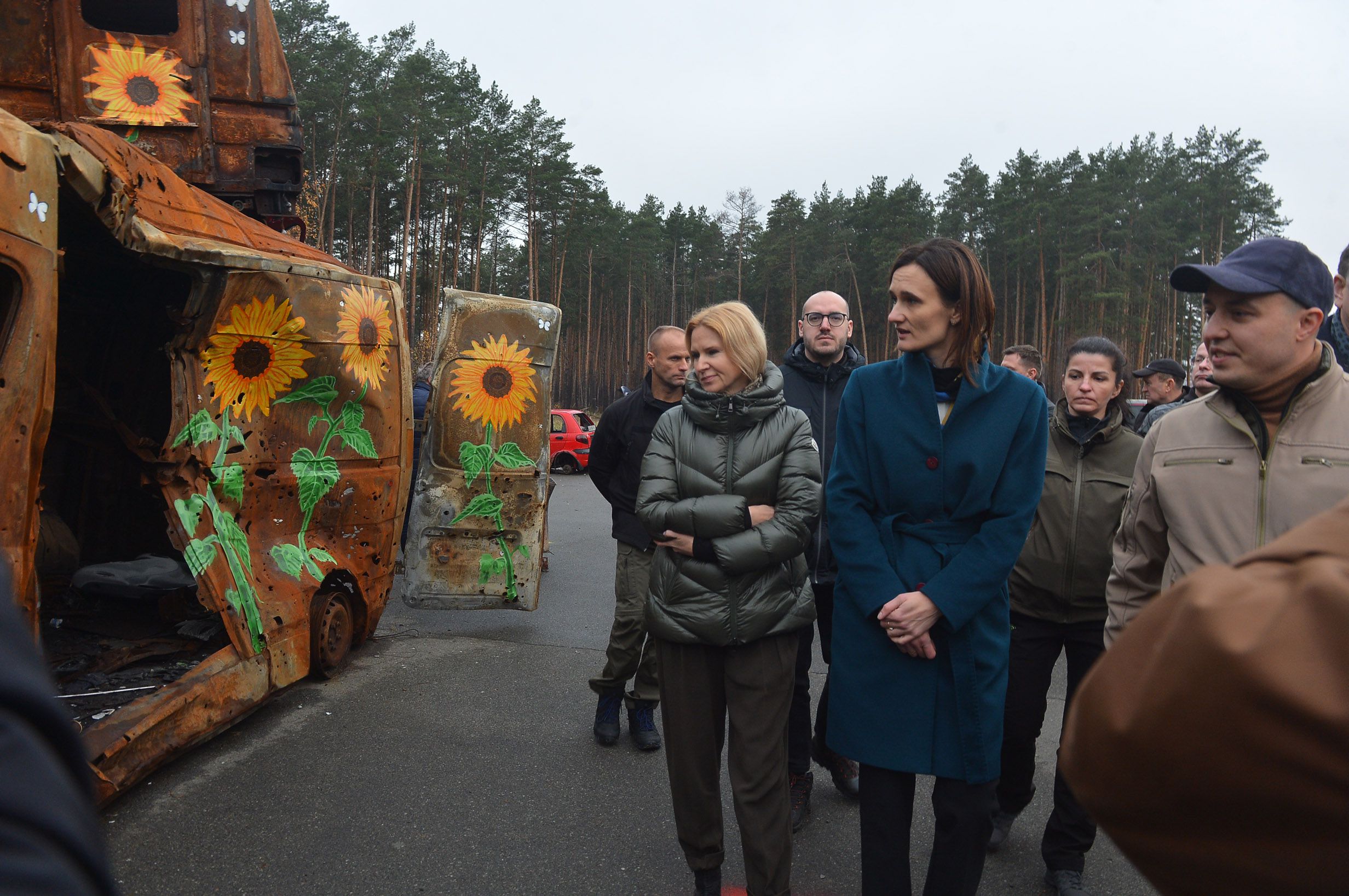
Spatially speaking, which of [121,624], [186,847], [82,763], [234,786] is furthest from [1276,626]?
[121,624]

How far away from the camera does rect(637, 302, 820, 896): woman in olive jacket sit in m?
2.97

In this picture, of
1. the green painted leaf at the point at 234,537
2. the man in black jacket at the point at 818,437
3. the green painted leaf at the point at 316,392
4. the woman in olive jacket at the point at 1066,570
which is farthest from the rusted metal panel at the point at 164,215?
the woman in olive jacket at the point at 1066,570

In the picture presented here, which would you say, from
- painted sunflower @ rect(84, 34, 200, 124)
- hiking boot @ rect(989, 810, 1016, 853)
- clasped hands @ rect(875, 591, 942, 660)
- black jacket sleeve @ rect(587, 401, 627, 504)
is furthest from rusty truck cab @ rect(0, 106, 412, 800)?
hiking boot @ rect(989, 810, 1016, 853)

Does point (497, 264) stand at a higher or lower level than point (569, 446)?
higher

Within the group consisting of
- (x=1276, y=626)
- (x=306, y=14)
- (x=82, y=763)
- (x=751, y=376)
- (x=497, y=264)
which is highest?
(x=306, y=14)

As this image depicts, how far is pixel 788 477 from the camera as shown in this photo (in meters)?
3.11

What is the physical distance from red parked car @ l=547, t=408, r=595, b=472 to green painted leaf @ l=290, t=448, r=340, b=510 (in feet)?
49.2

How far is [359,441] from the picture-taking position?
533cm

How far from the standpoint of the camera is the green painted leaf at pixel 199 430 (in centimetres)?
435

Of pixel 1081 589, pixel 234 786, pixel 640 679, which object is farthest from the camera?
pixel 640 679

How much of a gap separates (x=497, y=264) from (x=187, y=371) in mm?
42271

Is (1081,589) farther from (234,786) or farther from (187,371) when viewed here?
(187,371)

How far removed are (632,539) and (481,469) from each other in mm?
1914

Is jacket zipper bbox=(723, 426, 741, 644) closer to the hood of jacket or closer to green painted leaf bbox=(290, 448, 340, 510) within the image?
the hood of jacket
